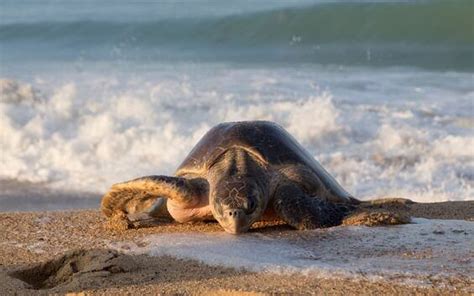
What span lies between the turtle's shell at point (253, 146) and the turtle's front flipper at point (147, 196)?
0.24 metres

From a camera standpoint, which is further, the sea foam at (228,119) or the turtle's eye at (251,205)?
the sea foam at (228,119)

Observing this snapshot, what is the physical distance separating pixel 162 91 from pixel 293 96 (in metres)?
2.11

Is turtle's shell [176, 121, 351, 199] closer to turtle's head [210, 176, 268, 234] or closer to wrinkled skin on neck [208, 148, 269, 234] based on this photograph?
wrinkled skin on neck [208, 148, 269, 234]

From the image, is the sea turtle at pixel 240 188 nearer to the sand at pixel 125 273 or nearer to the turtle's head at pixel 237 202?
the turtle's head at pixel 237 202

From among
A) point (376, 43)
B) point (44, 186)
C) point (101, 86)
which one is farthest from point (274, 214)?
point (376, 43)

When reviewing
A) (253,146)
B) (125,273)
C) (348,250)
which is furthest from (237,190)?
(125,273)

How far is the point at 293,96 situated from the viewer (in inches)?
511

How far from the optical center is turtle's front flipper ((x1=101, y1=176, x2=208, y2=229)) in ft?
16.9

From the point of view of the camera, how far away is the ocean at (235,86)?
8852 millimetres

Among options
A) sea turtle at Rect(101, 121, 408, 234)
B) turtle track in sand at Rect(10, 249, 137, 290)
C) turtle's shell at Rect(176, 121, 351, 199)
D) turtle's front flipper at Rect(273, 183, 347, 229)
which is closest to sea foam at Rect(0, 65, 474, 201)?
turtle's shell at Rect(176, 121, 351, 199)

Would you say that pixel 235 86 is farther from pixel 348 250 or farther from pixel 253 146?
pixel 348 250

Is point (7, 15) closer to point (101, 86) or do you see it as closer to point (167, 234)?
point (101, 86)

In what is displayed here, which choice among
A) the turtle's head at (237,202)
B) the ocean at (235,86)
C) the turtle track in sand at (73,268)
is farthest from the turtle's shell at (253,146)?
the ocean at (235,86)

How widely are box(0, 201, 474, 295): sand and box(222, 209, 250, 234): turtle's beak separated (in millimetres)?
196
